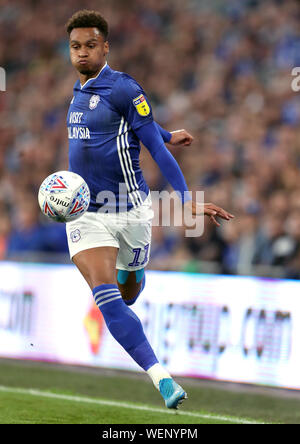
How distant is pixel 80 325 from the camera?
30.1ft

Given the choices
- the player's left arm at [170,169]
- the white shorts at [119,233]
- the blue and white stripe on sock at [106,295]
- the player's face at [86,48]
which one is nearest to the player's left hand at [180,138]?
the white shorts at [119,233]

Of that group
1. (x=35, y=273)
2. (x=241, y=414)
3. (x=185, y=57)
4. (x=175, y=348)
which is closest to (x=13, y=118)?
(x=185, y=57)

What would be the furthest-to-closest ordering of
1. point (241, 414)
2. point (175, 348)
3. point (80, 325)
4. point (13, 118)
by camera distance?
1. point (13, 118)
2. point (80, 325)
3. point (175, 348)
4. point (241, 414)

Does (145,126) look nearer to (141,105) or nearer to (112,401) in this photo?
(141,105)

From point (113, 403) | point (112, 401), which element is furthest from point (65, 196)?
point (112, 401)

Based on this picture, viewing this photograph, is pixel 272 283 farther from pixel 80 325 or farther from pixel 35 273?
pixel 35 273

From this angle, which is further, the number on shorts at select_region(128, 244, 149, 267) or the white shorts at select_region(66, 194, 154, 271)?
the number on shorts at select_region(128, 244, 149, 267)

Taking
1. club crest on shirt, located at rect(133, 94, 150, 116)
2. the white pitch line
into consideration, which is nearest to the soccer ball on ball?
club crest on shirt, located at rect(133, 94, 150, 116)

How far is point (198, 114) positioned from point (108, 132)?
6.38 m

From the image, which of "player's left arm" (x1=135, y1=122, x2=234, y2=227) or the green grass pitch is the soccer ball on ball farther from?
the green grass pitch

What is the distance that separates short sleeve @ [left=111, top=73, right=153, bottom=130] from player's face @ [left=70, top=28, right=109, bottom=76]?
208mm

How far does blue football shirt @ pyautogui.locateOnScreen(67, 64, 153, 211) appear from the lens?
210 inches

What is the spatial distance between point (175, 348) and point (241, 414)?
190 centimetres

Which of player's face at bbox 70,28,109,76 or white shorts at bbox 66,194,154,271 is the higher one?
player's face at bbox 70,28,109,76
